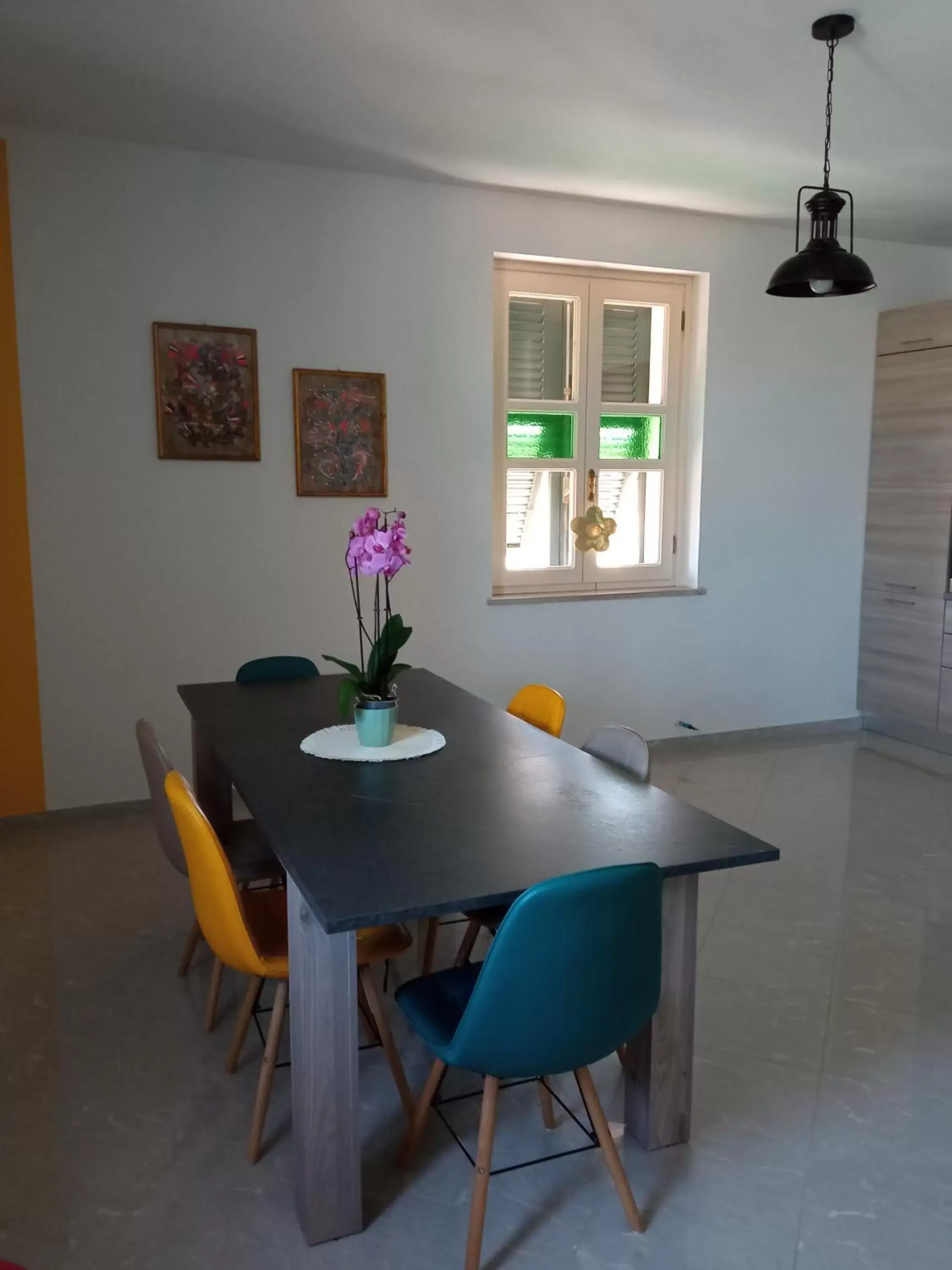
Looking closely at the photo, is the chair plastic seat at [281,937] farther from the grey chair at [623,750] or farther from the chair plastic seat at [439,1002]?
the grey chair at [623,750]

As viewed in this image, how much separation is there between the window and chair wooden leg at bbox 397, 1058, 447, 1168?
315 centimetres

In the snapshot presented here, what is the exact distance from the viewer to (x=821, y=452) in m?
5.34

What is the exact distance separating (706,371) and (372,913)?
419 cm

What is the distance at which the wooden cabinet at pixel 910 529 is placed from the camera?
4.97 meters

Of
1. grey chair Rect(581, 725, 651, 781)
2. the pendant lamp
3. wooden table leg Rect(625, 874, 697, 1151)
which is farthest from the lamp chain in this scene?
wooden table leg Rect(625, 874, 697, 1151)

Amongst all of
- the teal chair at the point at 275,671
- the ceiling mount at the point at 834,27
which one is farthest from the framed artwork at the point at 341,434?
the ceiling mount at the point at 834,27

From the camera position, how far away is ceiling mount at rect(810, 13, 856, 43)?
2.75m

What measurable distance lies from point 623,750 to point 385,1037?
88cm

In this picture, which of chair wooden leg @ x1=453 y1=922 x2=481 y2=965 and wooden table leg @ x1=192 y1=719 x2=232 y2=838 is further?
wooden table leg @ x1=192 y1=719 x2=232 y2=838

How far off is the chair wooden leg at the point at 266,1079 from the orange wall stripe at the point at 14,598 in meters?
2.38

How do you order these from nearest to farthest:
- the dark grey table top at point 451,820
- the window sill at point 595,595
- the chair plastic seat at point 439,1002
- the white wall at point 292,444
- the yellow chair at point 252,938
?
the dark grey table top at point 451,820 → the chair plastic seat at point 439,1002 → the yellow chair at point 252,938 → the white wall at point 292,444 → the window sill at point 595,595

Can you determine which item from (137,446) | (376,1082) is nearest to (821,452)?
(137,446)

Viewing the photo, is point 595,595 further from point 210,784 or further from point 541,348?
point 210,784

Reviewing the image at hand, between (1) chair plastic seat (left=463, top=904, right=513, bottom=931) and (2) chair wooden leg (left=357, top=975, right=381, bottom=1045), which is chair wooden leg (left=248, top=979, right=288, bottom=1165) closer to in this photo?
(2) chair wooden leg (left=357, top=975, right=381, bottom=1045)
